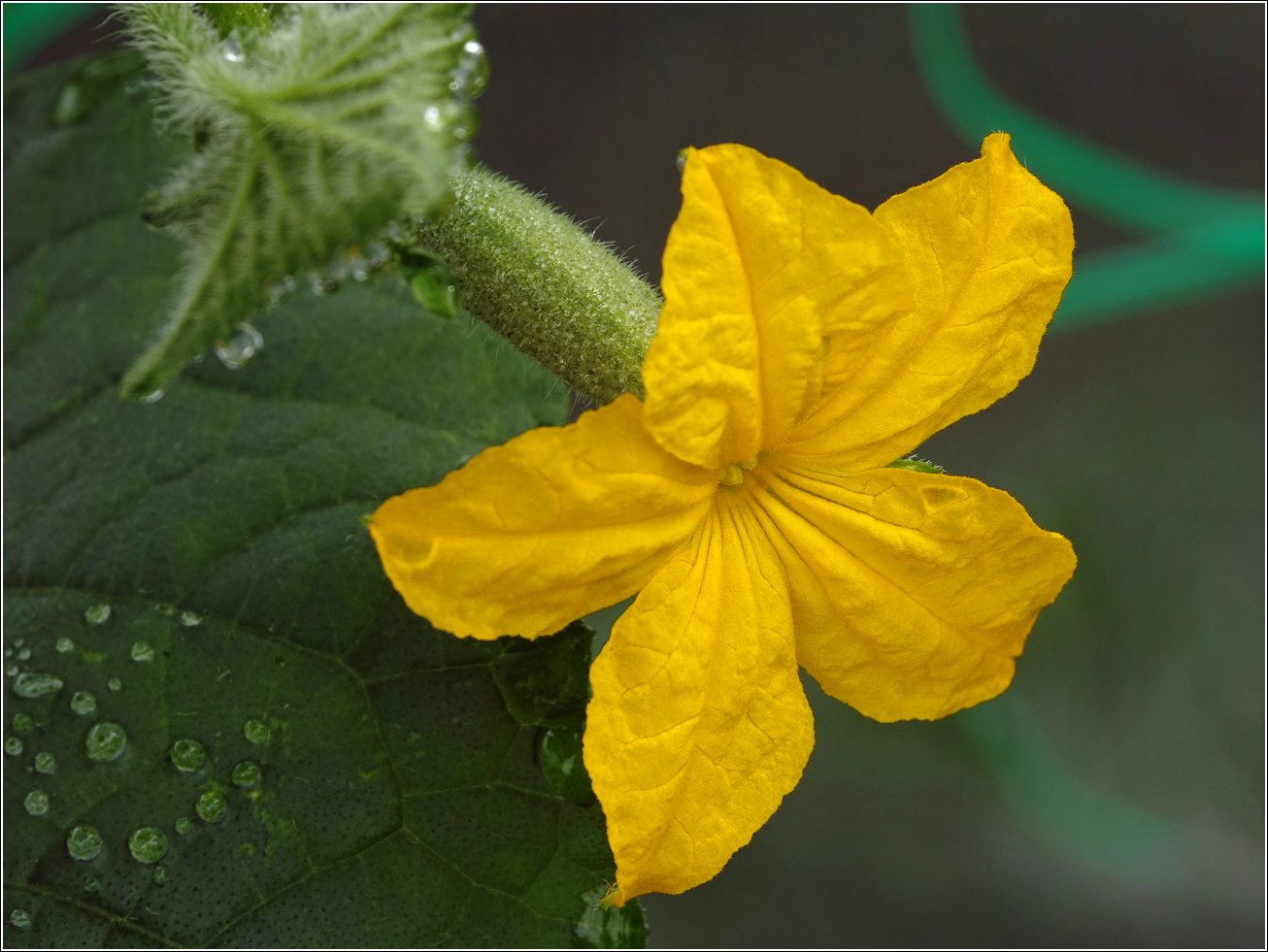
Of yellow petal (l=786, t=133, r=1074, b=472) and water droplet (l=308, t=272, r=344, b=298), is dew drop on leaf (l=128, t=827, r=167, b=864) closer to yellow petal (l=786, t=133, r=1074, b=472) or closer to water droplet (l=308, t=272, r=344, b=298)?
water droplet (l=308, t=272, r=344, b=298)

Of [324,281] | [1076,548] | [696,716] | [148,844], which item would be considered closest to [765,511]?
[696,716]

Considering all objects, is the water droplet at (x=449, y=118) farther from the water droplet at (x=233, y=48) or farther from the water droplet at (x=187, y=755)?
the water droplet at (x=187, y=755)

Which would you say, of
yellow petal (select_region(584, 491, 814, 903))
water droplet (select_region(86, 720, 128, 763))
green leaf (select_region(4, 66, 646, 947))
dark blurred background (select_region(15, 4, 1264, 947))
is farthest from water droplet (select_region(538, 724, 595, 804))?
dark blurred background (select_region(15, 4, 1264, 947))

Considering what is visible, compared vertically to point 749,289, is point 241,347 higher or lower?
lower

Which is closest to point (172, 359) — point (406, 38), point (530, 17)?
point (406, 38)

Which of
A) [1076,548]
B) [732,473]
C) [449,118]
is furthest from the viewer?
[1076,548]

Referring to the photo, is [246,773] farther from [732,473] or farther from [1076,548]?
[1076,548]

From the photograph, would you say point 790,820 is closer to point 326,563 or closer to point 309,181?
point 326,563

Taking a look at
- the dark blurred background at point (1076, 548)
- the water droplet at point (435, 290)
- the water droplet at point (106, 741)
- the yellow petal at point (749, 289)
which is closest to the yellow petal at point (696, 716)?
the yellow petal at point (749, 289)
